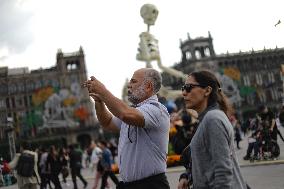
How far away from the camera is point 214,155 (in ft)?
8.52

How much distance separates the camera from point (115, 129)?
12.4 feet

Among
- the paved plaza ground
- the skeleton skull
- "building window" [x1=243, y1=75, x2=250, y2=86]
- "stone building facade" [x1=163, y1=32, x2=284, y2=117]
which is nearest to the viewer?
the paved plaza ground

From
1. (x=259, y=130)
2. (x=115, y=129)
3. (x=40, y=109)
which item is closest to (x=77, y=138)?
(x=40, y=109)

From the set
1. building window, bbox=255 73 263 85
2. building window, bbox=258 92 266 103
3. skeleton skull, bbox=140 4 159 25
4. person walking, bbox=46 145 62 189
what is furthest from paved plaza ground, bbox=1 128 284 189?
building window, bbox=255 73 263 85

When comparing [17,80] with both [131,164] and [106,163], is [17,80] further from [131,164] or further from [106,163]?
[131,164]

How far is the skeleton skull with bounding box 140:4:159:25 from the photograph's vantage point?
73.9ft

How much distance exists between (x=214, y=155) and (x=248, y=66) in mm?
95995

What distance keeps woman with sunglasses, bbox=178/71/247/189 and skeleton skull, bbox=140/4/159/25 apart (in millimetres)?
19895

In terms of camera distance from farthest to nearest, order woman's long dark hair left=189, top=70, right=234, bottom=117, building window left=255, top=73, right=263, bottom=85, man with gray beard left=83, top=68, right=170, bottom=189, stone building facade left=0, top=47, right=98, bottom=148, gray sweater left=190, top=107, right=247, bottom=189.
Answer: building window left=255, top=73, right=263, bottom=85 < stone building facade left=0, top=47, right=98, bottom=148 < man with gray beard left=83, top=68, right=170, bottom=189 < woman's long dark hair left=189, top=70, right=234, bottom=117 < gray sweater left=190, top=107, right=247, bottom=189

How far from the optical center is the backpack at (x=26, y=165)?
30.9ft

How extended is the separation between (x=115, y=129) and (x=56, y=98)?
63483 mm

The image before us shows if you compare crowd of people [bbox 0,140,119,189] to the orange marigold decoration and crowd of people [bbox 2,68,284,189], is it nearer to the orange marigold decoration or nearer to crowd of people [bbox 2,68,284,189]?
crowd of people [bbox 2,68,284,189]

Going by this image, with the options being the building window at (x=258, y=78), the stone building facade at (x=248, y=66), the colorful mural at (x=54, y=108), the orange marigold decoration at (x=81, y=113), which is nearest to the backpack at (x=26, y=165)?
the colorful mural at (x=54, y=108)

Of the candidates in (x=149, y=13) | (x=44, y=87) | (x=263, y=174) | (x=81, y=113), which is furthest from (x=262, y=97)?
(x=263, y=174)
